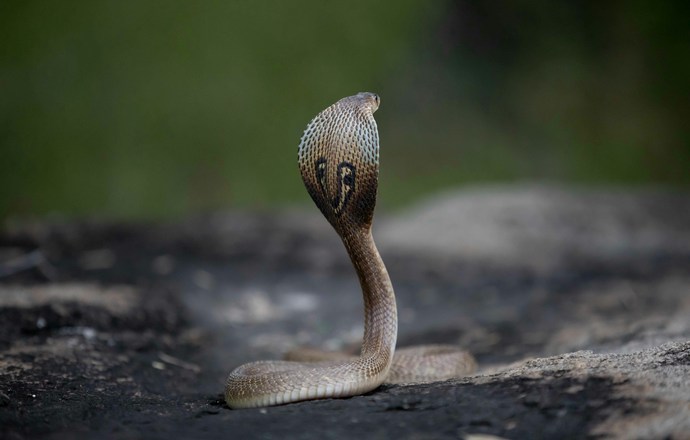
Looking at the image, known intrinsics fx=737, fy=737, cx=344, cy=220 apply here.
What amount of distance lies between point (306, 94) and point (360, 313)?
5217 millimetres

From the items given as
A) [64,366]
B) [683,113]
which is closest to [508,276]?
[64,366]

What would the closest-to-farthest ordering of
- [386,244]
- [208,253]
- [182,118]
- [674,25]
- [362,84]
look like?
1. [208,253]
2. [386,244]
3. [182,118]
4. [362,84]
5. [674,25]

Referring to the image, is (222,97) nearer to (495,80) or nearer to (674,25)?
(495,80)

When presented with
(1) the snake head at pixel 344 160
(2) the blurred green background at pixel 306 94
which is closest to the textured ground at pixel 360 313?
(1) the snake head at pixel 344 160

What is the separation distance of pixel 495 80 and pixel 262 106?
3556 millimetres

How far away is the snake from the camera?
2455 mm

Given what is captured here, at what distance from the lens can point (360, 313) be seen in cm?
533

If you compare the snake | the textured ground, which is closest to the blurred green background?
the textured ground

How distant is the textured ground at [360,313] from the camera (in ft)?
7.03

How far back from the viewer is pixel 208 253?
6914 mm

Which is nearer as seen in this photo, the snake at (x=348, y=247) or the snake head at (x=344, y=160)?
the snake at (x=348, y=247)

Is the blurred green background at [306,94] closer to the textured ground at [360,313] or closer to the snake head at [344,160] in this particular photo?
the textured ground at [360,313]

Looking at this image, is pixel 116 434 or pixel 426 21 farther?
pixel 426 21

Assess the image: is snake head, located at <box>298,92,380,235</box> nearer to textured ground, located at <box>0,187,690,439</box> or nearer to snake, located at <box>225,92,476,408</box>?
snake, located at <box>225,92,476,408</box>
